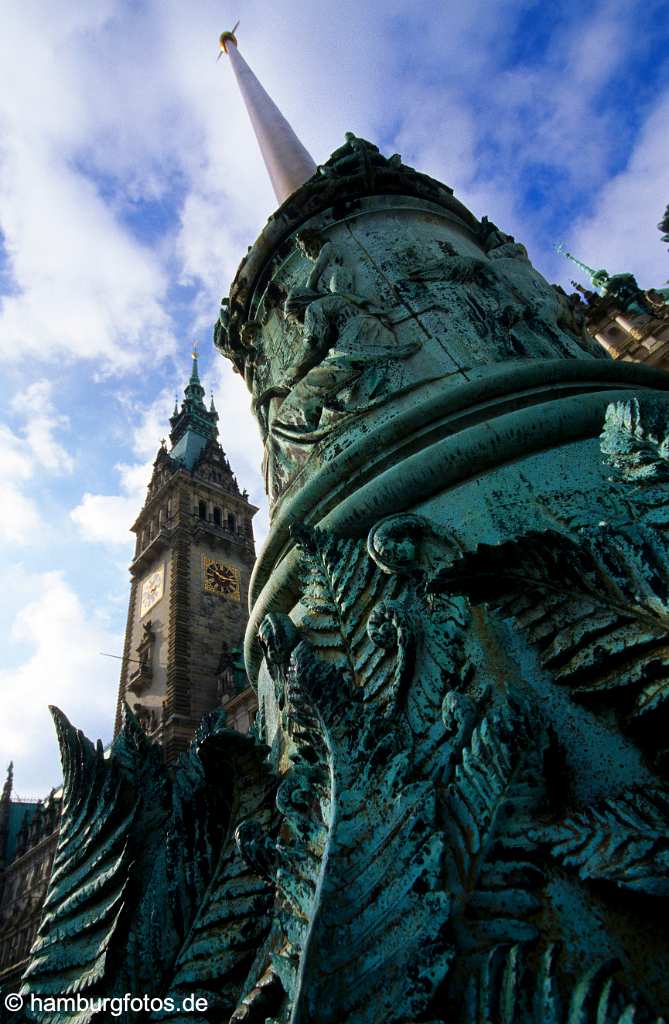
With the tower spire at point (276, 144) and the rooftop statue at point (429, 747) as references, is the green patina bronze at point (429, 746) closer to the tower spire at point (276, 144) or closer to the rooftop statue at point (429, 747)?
the rooftop statue at point (429, 747)

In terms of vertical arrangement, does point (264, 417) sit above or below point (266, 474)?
above

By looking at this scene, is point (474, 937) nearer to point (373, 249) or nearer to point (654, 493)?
point (654, 493)

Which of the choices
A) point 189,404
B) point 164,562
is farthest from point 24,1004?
point 189,404

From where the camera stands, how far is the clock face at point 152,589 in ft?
103

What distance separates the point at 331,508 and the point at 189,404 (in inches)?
1987

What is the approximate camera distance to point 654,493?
1.92 metres

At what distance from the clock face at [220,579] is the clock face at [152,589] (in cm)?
224

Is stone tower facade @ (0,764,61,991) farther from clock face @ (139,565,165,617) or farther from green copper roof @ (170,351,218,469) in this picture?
green copper roof @ (170,351,218,469)

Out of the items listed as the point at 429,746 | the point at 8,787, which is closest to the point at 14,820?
the point at 8,787

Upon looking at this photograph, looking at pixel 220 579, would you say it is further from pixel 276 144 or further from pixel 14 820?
pixel 14 820

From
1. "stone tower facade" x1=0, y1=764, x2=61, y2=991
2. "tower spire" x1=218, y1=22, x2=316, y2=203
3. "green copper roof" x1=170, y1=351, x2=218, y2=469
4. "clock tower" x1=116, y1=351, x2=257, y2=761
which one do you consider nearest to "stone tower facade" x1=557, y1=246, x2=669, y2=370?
"tower spire" x1=218, y1=22, x2=316, y2=203

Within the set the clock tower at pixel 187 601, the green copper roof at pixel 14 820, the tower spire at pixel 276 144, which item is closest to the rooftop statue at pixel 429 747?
the tower spire at pixel 276 144

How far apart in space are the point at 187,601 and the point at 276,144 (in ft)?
75.6

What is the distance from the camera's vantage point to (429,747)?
1667 mm
